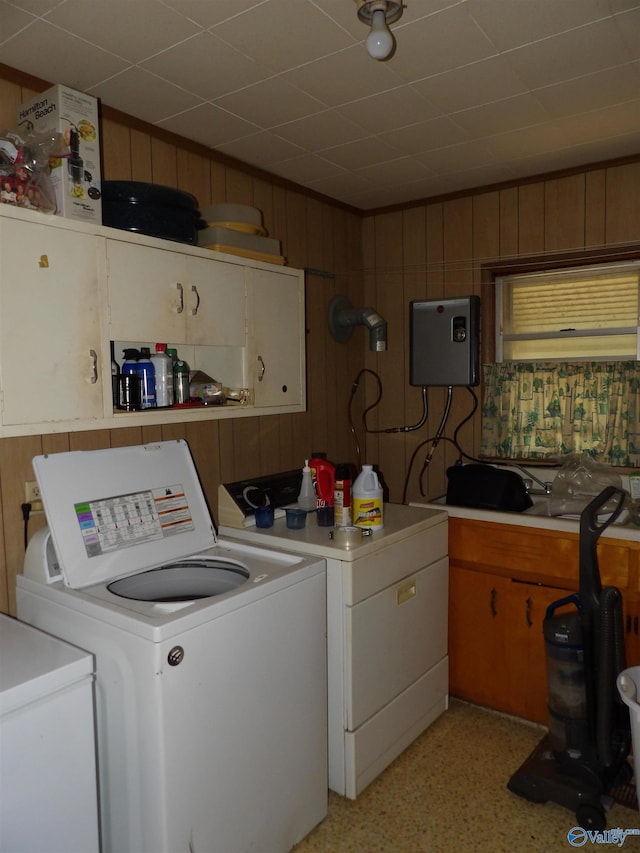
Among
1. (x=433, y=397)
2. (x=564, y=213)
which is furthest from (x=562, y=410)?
(x=564, y=213)

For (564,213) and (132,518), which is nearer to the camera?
(132,518)

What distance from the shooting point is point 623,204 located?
2729 millimetres

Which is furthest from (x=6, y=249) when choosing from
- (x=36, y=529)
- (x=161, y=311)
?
(x=36, y=529)

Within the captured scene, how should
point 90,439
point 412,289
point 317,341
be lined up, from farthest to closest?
point 412,289 → point 317,341 → point 90,439

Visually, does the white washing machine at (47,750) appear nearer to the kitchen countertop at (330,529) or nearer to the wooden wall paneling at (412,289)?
the kitchen countertop at (330,529)

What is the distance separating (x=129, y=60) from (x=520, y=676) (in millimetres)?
2674

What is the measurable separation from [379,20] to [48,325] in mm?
1174

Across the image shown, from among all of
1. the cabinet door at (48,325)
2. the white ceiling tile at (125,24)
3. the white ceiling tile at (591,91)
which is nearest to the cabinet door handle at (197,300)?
the cabinet door at (48,325)

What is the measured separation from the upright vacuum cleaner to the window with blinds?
1.06 metres

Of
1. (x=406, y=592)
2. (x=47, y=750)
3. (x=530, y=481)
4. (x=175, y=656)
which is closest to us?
(x=47, y=750)

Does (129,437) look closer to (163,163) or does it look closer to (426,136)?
(163,163)

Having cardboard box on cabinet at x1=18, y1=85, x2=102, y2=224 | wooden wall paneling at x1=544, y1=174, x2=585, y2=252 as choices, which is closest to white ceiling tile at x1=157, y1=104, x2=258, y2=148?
cardboard box on cabinet at x1=18, y1=85, x2=102, y2=224

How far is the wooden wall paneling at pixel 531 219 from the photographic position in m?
2.95

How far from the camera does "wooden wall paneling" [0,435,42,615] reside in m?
1.92
